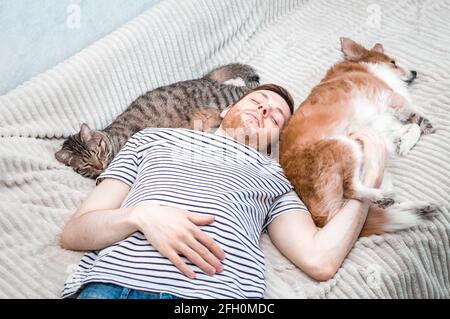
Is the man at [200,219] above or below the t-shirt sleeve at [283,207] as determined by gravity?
above

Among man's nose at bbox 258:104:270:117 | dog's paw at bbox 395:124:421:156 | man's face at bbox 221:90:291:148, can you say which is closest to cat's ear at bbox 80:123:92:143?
man's face at bbox 221:90:291:148

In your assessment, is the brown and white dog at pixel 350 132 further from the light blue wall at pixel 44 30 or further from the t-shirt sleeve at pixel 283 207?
the light blue wall at pixel 44 30

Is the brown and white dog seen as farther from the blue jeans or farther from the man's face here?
the blue jeans

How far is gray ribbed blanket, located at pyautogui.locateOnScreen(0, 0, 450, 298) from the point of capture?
139 cm

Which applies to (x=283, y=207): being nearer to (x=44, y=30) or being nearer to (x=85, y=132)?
(x=85, y=132)

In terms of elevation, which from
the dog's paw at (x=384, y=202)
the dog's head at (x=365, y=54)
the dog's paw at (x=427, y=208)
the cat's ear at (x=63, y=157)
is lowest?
the dog's paw at (x=427, y=208)

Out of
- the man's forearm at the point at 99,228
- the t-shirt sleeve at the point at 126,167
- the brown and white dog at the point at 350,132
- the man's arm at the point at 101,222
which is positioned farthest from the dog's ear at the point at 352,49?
the man's forearm at the point at 99,228

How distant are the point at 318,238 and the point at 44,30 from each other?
1278 millimetres

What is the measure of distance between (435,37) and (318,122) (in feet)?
3.05

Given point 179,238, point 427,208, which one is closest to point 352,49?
point 427,208

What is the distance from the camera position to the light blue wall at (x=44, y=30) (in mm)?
1834

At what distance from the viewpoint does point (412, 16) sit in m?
2.46

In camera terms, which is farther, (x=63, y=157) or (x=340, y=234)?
(x=63, y=157)

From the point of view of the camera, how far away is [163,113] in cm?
212
